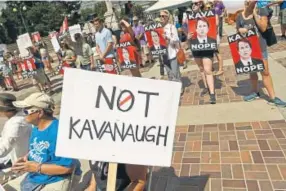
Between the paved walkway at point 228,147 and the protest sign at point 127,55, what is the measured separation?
1.70 m

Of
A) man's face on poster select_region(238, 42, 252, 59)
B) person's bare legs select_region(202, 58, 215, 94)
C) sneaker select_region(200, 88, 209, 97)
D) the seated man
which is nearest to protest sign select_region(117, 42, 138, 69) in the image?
sneaker select_region(200, 88, 209, 97)

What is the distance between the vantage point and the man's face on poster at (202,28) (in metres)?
5.05

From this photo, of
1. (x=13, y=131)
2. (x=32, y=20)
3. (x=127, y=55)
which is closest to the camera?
(x=13, y=131)

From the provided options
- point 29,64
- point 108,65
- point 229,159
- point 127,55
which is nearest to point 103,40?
point 108,65

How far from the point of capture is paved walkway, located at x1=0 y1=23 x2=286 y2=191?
297 cm

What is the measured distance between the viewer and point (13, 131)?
2.79 m

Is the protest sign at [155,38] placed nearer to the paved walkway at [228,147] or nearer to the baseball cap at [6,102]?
the paved walkway at [228,147]

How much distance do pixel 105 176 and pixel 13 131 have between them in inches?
43.2

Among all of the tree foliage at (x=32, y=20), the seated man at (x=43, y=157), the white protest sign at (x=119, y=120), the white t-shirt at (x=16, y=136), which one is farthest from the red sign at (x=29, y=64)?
the tree foliage at (x=32, y=20)

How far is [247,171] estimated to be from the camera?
304cm

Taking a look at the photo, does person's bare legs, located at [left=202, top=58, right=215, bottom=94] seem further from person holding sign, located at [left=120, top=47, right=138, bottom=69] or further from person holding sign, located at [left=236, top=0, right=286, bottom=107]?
person holding sign, located at [left=120, top=47, right=138, bottom=69]

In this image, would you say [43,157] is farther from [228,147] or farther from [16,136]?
[228,147]

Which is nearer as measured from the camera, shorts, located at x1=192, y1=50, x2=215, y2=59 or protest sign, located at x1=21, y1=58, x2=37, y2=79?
shorts, located at x1=192, y1=50, x2=215, y2=59

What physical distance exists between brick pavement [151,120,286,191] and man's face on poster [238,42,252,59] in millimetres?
1067
